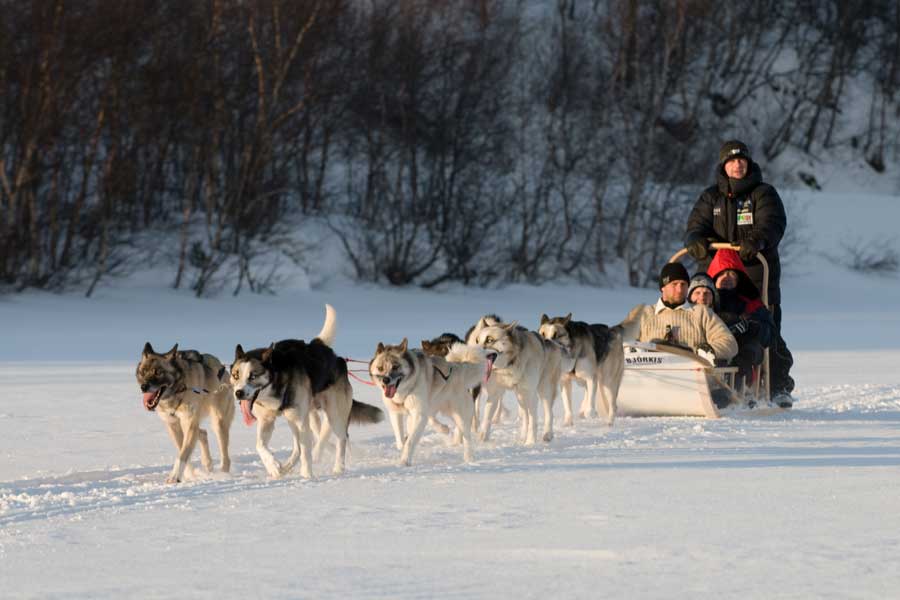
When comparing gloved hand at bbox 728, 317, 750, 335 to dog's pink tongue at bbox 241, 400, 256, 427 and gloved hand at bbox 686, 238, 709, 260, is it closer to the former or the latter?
gloved hand at bbox 686, 238, 709, 260

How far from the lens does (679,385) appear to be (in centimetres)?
745

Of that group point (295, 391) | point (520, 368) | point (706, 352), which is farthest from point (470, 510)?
point (706, 352)

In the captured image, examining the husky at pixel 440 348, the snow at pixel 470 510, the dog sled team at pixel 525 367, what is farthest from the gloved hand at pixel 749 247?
the husky at pixel 440 348

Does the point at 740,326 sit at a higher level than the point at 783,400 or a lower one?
higher

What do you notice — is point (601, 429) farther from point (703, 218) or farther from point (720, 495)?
point (720, 495)

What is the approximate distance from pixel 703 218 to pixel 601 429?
71.9 inches

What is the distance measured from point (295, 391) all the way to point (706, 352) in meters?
3.00

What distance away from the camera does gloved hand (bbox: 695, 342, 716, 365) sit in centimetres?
746

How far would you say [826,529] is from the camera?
4.14m

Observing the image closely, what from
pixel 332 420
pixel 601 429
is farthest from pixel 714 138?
pixel 332 420

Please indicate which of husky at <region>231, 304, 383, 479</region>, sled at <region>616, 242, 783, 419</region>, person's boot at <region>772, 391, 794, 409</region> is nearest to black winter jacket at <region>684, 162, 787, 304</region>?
sled at <region>616, 242, 783, 419</region>

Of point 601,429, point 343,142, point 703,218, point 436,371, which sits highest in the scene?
point 343,142

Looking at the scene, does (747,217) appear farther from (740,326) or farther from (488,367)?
(488,367)

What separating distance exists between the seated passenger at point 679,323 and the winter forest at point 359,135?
32.7ft
